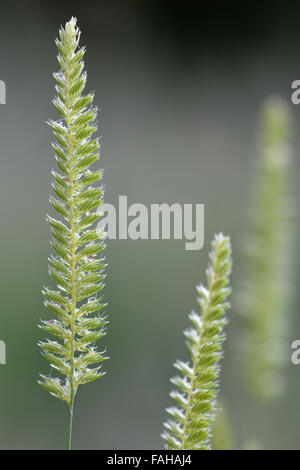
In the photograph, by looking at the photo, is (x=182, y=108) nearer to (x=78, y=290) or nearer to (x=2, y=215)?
(x=2, y=215)

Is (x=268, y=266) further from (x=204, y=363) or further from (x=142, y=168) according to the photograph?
(x=142, y=168)

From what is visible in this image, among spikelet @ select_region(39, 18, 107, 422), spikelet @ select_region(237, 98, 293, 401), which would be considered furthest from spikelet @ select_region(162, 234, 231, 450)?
spikelet @ select_region(237, 98, 293, 401)

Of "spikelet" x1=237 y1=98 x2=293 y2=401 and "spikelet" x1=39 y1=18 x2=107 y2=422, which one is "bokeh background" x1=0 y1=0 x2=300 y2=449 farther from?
"spikelet" x1=39 y1=18 x2=107 y2=422

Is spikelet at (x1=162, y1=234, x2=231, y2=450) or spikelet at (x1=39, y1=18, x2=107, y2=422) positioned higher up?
spikelet at (x1=39, y1=18, x2=107, y2=422)

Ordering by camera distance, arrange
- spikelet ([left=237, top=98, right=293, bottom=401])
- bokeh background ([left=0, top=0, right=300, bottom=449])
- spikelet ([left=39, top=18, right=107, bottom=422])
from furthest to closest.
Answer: bokeh background ([left=0, top=0, right=300, bottom=449]) < spikelet ([left=237, top=98, right=293, bottom=401]) < spikelet ([left=39, top=18, right=107, bottom=422])

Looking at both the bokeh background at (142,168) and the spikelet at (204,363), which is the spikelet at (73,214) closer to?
the spikelet at (204,363)

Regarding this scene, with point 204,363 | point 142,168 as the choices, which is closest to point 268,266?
point 204,363
